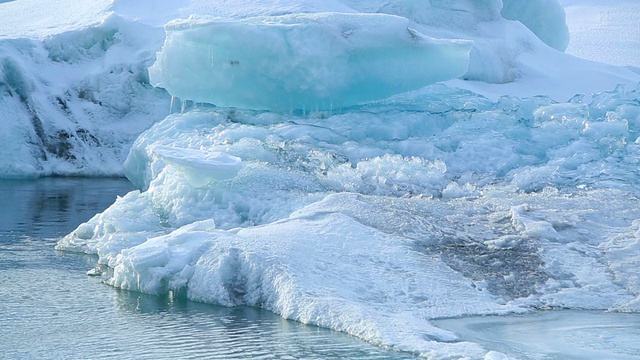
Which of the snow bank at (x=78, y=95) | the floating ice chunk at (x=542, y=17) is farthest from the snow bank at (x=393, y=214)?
the floating ice chunk at (x=542, y=17)

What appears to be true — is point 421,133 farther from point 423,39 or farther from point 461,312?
point 461,312

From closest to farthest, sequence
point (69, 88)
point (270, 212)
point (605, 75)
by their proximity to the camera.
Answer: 1. point (270, 212)
2. point (605, 75)
3. point (69, 88)

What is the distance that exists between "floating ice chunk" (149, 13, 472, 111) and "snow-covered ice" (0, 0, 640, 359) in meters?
0.02

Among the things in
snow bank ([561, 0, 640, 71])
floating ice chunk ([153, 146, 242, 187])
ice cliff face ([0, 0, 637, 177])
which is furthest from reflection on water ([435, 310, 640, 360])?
snow bank ([561, 0, 640, 71])

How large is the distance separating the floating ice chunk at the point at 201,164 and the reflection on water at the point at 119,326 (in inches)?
48.6

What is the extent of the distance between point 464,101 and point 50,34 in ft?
31.4

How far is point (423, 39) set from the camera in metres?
11.5

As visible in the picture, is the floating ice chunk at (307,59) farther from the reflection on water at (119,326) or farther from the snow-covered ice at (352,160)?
the reflection on water at (119,326)

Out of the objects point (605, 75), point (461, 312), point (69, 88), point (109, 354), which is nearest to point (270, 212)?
point (461, 312)

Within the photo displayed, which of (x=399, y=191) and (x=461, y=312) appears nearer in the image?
(x=461, y=312)

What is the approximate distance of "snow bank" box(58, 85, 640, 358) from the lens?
721cm

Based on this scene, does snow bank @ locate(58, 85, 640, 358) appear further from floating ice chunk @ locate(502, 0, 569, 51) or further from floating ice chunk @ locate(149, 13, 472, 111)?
floating ice chunk @ locate(502, 0, 569, 51)

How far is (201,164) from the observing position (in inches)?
364

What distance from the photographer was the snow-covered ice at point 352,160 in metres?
7.36
